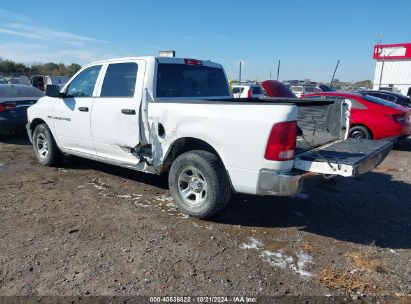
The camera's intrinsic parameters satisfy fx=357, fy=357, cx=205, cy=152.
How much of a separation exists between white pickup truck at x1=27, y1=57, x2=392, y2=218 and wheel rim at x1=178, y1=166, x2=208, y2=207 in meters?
0.01

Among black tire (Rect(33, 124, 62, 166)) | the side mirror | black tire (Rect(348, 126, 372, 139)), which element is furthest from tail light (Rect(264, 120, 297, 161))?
black tire (Rect(348, 126, 372, 139))

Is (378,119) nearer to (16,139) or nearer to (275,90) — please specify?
(275,90)

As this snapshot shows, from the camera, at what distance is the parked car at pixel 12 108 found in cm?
884

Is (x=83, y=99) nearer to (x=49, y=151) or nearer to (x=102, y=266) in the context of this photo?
(x=49, y=151)

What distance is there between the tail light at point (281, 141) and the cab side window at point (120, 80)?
2.18 metres

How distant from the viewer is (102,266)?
3.21m

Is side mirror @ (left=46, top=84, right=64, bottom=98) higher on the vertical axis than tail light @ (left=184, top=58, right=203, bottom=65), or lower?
lower

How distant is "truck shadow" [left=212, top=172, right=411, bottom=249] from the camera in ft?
13.1

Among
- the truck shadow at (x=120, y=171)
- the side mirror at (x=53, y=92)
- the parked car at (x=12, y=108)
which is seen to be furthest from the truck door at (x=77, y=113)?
the parked car at (x=12, y=108)

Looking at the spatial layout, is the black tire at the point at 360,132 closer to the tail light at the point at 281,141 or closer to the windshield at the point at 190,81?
the windshield at the point at 190,81

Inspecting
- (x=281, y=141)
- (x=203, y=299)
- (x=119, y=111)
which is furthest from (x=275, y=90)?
(x=203, y=299)

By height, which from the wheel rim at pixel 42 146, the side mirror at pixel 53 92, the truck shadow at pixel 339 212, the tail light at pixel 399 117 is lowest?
the truck shadow at pixel 339 212

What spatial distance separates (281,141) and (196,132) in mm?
1024

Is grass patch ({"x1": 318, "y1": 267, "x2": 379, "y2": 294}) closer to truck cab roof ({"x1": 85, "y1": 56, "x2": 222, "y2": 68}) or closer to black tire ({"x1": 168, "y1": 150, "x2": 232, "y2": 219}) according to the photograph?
black tire ({"x1": 168, "y1": 150, "x2": 232, "y2": 219})
